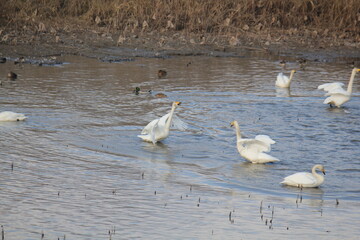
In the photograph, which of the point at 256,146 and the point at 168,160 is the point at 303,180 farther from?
the point at 168,160

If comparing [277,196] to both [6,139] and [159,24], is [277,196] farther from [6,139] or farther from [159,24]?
[159,24]

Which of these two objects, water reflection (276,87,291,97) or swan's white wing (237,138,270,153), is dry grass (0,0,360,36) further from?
swan's white wing (237,138,270,153)

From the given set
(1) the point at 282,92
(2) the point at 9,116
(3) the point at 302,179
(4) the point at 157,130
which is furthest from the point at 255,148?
(1) the point at 282,92

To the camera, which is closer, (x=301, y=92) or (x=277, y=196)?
(x=277, y=196)

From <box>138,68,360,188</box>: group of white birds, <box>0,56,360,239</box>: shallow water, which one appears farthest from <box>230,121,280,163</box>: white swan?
<box>0,56,360,239</box>: shallow water

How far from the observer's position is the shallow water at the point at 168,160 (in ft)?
21.4

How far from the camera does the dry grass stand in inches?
853

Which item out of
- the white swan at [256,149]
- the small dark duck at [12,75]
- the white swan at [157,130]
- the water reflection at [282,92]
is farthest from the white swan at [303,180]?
the small dark duck at [12,75]

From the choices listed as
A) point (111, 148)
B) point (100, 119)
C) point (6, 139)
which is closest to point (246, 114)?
point (100, 119)

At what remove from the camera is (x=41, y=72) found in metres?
16.4

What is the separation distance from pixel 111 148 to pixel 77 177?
1.67 metres

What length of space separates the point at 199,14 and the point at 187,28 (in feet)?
2.04

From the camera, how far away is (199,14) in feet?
71.5

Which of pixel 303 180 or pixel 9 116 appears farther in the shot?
pixel 9 116
